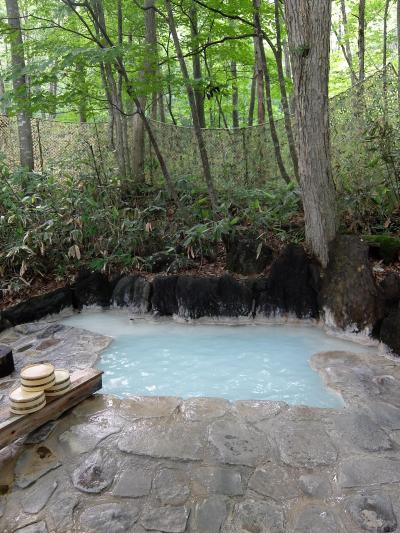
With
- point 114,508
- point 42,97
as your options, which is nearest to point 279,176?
point 42,97

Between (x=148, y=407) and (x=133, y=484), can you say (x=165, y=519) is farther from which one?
(x=148, y=407)

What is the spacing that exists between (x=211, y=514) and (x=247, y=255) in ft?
12.3

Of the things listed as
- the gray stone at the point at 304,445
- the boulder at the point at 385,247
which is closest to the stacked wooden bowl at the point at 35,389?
the gray stone at the point at 304,445

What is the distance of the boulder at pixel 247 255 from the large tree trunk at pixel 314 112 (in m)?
0.64

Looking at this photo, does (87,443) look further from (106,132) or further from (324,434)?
(106,132)

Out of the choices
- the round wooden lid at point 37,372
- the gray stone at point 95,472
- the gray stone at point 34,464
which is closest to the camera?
the gray stone at point 95,472

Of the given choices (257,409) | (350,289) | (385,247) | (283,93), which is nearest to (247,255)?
(350,289)

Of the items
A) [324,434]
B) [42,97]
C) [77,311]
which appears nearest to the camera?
[324,434]

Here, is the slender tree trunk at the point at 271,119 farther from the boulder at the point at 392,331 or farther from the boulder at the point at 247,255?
the boulder at the point at 392,331

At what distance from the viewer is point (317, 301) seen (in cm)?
512

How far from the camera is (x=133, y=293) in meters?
5.96

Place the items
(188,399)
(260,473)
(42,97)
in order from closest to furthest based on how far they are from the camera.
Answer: (260,473), (188,399), (42,97)

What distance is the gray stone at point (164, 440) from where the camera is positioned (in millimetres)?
2740

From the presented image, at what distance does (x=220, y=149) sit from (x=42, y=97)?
3.55m
